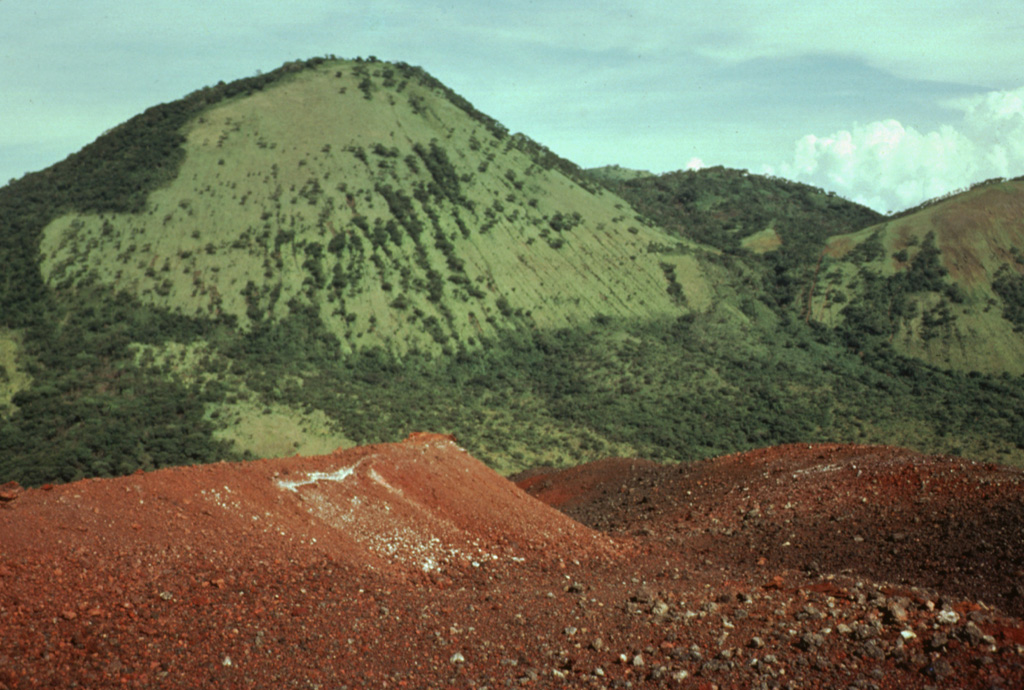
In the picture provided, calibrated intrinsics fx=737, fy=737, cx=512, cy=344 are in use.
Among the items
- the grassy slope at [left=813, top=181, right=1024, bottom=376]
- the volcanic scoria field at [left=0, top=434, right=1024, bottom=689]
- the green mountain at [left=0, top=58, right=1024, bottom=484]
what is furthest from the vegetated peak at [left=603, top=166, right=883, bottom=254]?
the volcanic scoria field at [left=0, top=434, right=1024, bottom=689]

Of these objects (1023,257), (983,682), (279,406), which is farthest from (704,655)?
(1023,257)

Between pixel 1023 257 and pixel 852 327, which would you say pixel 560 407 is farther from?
pixel 1023 257

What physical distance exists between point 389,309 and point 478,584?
5357 centimetres

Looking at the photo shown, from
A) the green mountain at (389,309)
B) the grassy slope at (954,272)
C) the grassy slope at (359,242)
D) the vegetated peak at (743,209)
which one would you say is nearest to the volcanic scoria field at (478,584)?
the green mountain at (389,309)

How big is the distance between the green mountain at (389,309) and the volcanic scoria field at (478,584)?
2985cm

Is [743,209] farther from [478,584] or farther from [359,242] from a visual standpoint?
[478,584]

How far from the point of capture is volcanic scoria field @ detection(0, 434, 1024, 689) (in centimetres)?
741

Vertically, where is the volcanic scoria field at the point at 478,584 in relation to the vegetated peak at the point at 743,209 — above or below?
below

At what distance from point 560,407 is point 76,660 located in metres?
49.4

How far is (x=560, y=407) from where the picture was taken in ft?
184

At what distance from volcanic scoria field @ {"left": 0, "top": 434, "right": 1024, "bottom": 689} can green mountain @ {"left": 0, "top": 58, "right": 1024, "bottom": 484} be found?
29.8m

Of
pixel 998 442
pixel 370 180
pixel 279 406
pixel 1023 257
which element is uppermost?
pixel 370 180

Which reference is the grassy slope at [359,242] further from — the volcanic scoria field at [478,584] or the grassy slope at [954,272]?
the volcanic scoria field at [478,584]

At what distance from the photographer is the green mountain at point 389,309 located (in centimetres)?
4609
